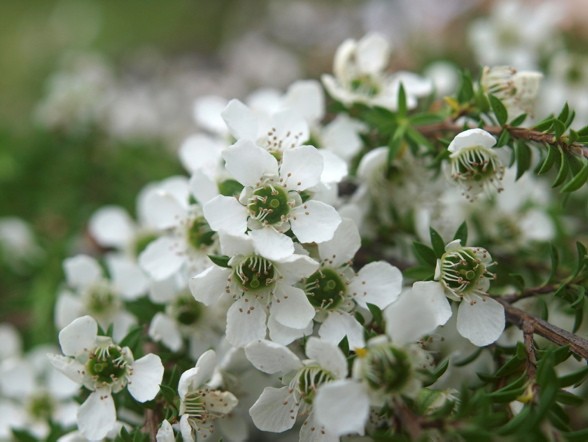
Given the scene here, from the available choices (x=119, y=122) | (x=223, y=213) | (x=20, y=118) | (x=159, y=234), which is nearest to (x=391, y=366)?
(x=223, y=213)

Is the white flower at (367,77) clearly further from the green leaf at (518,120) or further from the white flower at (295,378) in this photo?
the white flower at (295,378)

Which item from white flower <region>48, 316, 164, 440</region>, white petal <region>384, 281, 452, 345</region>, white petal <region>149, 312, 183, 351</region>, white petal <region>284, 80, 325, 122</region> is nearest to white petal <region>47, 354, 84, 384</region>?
white flower <region>48, 316, 164, 440</region>

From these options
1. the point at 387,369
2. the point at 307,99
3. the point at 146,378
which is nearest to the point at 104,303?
the point at 146,378

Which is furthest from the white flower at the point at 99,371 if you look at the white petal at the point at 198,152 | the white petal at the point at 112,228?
the white petal at the point at 112,228

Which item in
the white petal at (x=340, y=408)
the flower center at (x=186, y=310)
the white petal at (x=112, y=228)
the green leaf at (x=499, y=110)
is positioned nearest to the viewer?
the white petal at (x=340, y=408)

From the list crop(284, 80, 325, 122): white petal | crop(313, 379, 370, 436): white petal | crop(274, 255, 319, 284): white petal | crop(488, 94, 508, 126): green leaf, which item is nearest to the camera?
crop(313, 379, 370, 436): white petal

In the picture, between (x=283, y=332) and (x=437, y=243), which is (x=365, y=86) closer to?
(x=437, y=243)

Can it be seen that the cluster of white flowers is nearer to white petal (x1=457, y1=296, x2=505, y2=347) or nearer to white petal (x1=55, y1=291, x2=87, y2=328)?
white petal (x1=457, y1=296, x2=505, y2=347)
